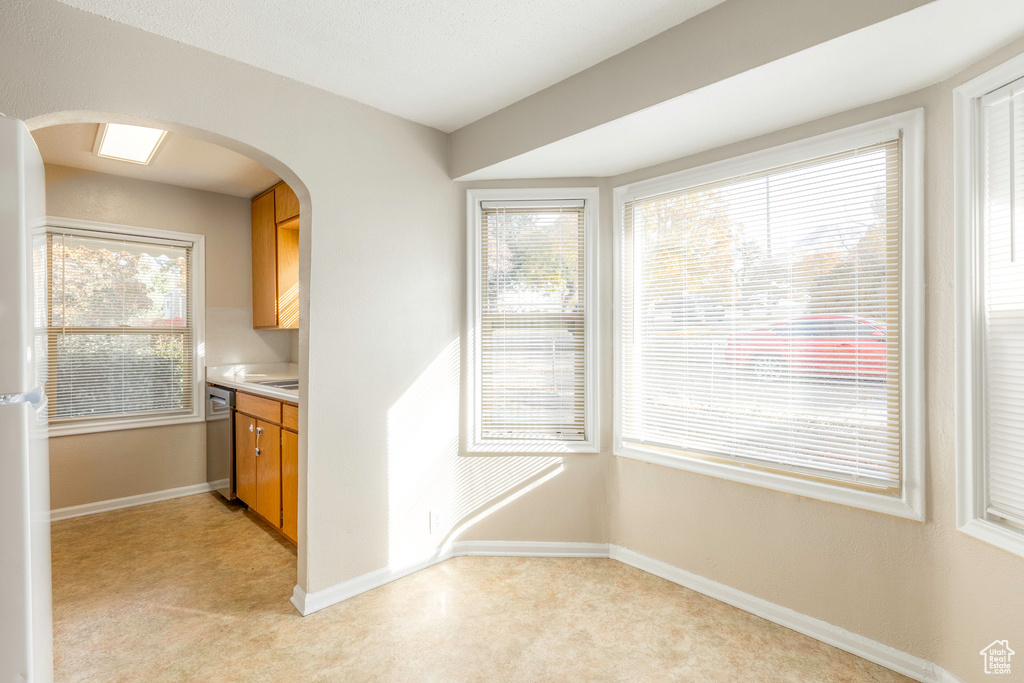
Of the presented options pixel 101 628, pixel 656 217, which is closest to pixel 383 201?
pixel 656 217

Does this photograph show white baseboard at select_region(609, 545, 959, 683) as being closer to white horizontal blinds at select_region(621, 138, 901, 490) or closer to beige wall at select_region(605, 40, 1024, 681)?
beige wall at select_region(605, 40, 1024, 681)

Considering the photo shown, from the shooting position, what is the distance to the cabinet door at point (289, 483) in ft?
9.43

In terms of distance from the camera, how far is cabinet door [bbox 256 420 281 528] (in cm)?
307

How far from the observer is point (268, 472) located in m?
3.20

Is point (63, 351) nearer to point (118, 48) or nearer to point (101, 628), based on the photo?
point (101, 628)

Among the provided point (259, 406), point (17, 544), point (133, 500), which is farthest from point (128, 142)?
point (17, 544)

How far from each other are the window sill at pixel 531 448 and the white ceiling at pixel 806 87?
152 cm

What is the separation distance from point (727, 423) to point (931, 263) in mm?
1018

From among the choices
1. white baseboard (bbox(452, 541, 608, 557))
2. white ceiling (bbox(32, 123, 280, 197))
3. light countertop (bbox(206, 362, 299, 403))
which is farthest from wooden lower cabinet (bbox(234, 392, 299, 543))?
white ceiling (bbox(32, 123, 280, 197))

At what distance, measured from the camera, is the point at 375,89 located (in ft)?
8.04

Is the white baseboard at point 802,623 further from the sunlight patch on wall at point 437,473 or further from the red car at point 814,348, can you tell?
the red car at point 814,348

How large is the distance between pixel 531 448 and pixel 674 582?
3.26 ft

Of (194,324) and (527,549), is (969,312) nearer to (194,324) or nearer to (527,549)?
(527,549)

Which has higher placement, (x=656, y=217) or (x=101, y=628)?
(x=656, y=217)
